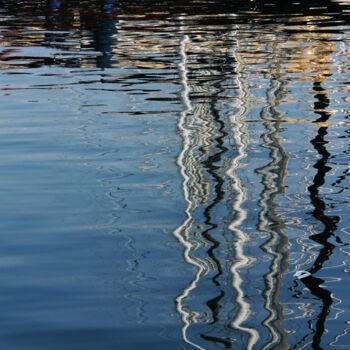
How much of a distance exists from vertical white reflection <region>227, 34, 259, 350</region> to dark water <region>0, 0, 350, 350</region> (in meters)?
0.02

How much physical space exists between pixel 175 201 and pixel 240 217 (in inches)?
40.6

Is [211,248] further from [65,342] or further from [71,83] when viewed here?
[71,83]

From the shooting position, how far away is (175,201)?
1192 centimetres

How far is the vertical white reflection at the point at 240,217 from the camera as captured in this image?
774cm

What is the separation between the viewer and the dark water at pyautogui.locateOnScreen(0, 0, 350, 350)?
7855 millimetres

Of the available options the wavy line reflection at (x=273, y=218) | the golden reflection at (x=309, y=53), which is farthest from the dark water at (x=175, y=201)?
the golden reflection at (x=309, y=53)

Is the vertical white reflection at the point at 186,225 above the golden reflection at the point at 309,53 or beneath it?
above

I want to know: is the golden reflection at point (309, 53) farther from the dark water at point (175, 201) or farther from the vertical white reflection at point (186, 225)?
the vertical white reflection at point (186, 225)

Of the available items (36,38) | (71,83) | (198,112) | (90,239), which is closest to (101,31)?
(36,38)

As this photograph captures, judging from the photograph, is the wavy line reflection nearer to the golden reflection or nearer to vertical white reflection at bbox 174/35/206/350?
vertical white reflection at bbox 174/35/206/350

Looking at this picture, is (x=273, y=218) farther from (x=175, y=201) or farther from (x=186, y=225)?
(x=175, y=201)

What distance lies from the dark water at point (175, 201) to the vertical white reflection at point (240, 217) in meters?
0.02

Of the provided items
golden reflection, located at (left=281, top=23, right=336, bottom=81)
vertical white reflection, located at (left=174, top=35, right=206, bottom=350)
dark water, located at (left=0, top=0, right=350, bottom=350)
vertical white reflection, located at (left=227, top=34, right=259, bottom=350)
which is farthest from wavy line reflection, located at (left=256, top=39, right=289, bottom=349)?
golden reflection, located at (left=281, top=23, right=336, bottom=81)

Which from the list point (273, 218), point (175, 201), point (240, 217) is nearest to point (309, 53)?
point (175, 201)
